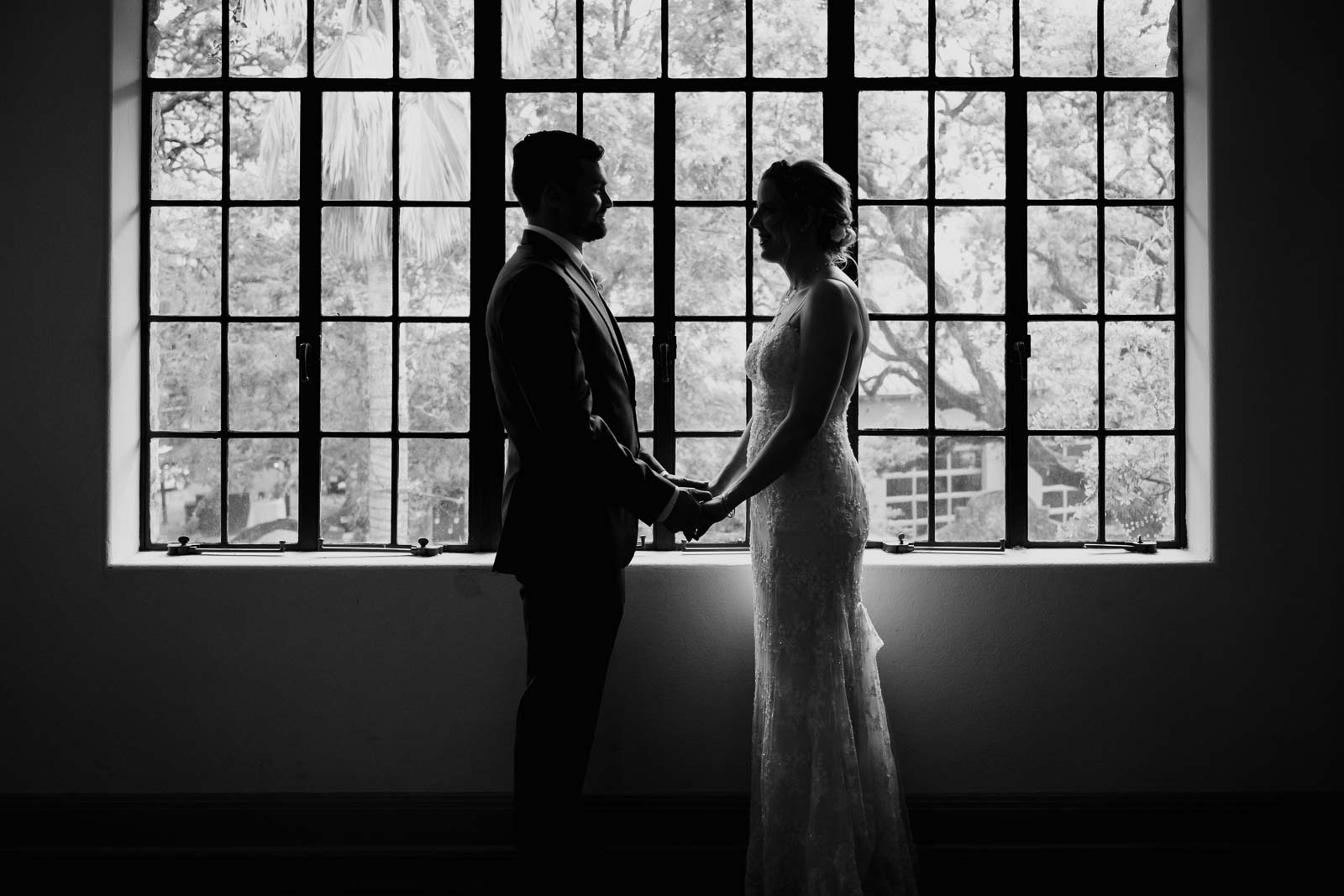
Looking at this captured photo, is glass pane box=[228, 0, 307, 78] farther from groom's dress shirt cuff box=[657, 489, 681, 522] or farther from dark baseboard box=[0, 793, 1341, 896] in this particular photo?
dark baseboard box=[0, 793, 1341, 896]

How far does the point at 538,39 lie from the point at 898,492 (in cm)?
180

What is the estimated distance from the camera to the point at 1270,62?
2975 millimetres

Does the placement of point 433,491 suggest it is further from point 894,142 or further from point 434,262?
point 894,142

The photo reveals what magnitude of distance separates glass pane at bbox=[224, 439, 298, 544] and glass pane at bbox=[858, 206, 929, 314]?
A: 6.18 ft

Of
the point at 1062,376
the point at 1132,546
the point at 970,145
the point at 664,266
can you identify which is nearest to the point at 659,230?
the point at 664,266

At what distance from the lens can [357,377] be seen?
10.4 ft

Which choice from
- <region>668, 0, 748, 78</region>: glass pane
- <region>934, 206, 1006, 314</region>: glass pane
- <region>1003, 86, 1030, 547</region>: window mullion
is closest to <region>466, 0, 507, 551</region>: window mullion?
<region>668, 0, 748, 78</region>: glass pane

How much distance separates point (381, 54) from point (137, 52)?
28.5 inches

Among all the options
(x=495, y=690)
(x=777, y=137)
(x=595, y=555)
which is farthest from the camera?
(x=777, y=137)

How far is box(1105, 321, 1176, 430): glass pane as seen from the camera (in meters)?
3.17

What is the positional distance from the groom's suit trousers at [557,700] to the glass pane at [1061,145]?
74.0 inches

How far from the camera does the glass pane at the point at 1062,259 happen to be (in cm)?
318

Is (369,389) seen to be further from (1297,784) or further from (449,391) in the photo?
(1297,784)

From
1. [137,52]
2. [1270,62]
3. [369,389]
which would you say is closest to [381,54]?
[137,52]
